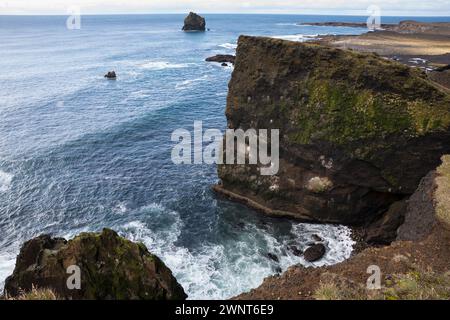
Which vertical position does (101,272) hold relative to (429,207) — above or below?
below

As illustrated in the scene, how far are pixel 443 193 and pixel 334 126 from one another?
1144 centimetres

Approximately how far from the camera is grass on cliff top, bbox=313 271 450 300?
51.8ft

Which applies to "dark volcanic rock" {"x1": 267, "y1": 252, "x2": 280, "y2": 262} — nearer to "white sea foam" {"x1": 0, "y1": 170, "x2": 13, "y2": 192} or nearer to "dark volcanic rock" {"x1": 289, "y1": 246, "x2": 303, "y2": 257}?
"dark volcanic rock" {"x1": 289, "y1": 246, "x2": 303, "y2": 257}

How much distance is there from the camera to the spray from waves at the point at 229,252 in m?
28.3

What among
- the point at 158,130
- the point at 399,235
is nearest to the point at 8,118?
the point at 158,130

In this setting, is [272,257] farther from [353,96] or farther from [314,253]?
[353,96]

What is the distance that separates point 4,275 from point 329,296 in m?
25.5

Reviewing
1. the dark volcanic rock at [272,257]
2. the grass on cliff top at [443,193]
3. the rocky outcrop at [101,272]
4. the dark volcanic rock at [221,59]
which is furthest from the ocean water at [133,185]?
the dark volcanic rock at [221,59]

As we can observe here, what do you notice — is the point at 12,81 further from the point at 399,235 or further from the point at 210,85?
the point at 399,235

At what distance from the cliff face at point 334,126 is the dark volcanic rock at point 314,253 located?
4.81 meters

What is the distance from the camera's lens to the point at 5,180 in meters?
42.7

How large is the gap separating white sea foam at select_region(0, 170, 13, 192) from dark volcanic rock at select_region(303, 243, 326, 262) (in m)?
32.9

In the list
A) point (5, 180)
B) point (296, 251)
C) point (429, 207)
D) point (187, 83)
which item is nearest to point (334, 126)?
point (429, 207)
